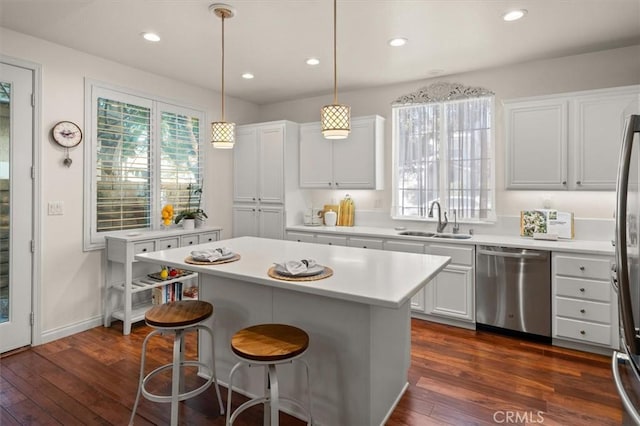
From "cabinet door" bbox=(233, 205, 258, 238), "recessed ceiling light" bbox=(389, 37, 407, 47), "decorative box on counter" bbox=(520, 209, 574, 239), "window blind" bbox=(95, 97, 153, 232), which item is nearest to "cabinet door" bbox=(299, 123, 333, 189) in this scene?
"cabinet door" bbox=(233, 205, 258, 238)

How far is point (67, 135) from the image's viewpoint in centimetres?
340

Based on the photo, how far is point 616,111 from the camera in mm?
3160

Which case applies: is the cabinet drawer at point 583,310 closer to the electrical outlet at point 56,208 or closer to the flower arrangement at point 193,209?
the flower arrangement at point 193,209

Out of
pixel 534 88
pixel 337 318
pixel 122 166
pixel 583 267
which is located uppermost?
pixel 534 88

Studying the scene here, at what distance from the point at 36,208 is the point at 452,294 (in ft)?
12.8

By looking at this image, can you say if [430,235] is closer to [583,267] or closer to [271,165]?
[583,267]

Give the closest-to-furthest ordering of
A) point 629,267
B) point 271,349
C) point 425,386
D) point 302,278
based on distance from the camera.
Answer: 1. point 629,267
2. point 271,349
3. point 302,278
4. point 425,386

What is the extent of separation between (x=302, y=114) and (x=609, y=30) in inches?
136

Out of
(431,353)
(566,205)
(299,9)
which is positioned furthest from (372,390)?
(566,205)

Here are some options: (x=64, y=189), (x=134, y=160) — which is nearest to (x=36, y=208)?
(x=64, y=189)

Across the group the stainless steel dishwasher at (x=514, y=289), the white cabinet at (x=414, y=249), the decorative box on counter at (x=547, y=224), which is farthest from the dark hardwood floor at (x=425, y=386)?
the decorative box on counter at (x=547, y=224)

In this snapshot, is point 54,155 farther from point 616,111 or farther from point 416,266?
point 616,111

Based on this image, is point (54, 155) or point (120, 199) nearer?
point (54, 155)

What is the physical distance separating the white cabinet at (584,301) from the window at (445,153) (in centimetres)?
101
